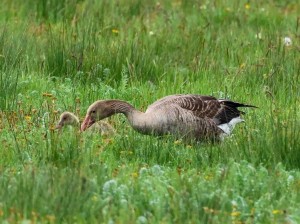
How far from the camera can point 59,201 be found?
6.61m

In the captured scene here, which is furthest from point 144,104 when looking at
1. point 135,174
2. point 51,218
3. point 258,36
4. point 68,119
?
point 51,218

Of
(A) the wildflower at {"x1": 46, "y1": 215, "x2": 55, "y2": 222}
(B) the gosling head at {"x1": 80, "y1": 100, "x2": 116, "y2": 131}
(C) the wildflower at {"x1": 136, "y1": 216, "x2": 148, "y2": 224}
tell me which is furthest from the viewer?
(B) the gosling head at {"x1": 80, "y1": 100, "x2": 116, "y2": 131}

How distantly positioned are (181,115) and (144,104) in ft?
3.64

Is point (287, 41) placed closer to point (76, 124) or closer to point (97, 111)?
point (97, 111)

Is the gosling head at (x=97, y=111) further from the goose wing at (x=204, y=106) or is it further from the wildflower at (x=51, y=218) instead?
the wildflower at (x=51, y=218)

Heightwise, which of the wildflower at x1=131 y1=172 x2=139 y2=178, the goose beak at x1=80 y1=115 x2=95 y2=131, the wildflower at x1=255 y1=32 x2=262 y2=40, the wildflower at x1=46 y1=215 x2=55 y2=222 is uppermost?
the wildflower at x1=46 y1=215 x2=55 y2=222

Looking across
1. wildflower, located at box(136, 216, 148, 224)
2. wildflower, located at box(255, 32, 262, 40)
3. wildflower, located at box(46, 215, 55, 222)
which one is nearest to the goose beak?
wildflower, located at box(136, 216, 148, 224)

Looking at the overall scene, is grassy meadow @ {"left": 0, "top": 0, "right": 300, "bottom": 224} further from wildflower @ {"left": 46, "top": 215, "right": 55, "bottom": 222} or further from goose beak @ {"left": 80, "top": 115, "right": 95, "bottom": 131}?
goose beak @ {"left": 80, "top": 115, "right": 95, "bottom": 131}

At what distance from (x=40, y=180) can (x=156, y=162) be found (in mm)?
1615

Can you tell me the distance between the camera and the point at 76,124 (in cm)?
913

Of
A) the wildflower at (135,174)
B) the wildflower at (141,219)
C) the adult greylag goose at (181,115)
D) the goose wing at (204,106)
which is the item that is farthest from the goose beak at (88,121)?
the wildflower at (141,219)

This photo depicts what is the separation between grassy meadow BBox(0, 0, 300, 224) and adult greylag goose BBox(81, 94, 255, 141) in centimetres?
19

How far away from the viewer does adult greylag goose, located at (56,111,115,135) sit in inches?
359

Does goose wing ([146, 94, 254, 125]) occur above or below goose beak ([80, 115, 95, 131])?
above
